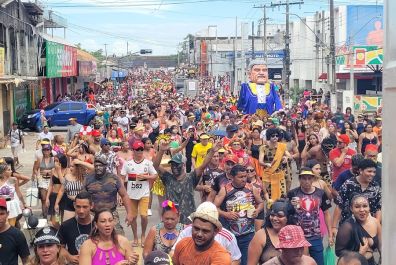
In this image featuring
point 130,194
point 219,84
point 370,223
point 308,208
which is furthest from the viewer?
point 219,84

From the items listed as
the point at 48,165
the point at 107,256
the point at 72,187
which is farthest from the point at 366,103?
the point at 107,256

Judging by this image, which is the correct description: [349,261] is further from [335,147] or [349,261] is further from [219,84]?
[219,84]

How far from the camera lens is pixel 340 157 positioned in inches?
409

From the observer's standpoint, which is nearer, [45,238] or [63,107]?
[45,238]

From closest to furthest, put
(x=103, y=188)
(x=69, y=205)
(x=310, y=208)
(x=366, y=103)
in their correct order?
(x=310, y=208) < (x=103, y=188) < (x=69, y=205) < (x=366, y=103)

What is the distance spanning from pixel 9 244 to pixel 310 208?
2921 millimetres

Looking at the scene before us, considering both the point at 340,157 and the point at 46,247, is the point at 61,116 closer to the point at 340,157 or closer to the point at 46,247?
the point at 340,157

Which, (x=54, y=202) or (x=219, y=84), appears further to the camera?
(x=219, y=84)

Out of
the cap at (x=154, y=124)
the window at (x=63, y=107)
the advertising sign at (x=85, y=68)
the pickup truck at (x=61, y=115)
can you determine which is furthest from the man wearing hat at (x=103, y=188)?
the advertising sign at (x=85, y=68)

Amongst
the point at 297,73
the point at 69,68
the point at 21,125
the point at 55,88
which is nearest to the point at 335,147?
the point at 21,125

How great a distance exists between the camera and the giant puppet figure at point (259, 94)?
18.1 meters

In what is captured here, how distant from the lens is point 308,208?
727 cm

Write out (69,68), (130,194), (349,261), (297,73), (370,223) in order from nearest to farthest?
(349,261) < (370,223) < (130,194) < (69,68) < (297,73)

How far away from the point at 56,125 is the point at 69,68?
1122 cm
